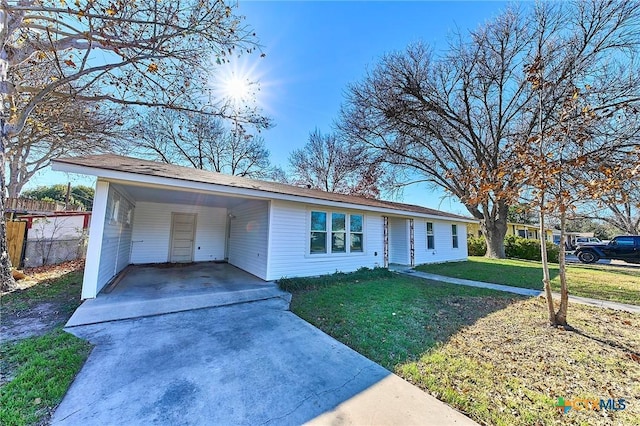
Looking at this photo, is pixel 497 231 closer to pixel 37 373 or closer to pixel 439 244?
pixel 439 244

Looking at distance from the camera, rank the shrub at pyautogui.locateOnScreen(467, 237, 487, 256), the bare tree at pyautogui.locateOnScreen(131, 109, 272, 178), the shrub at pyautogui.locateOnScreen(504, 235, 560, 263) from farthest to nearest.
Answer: the shrub at pyautogui.locateOnScreen(467, 237, 487, 256) → the shrub at pyautogui.locateOnScreen(504, 235, 560, 263) → the bare tree at pyautogui.locateOnScreen(131, 109, 272, 178)

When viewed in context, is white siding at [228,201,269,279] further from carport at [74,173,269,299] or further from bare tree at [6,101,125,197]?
bare tree at [6,101,125,197]

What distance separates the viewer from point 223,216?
10969mm

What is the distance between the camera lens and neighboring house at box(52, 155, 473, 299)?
A: 5.07 m

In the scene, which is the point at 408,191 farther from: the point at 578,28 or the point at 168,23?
the point at 168,23

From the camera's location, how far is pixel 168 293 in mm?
5379

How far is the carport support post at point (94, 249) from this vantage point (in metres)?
4.73

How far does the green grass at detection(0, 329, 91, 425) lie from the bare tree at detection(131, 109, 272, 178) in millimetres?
14244

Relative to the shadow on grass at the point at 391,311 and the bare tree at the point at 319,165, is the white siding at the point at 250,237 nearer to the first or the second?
the shadow on grass at the point at 391,311

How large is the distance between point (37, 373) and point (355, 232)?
788 centimetres

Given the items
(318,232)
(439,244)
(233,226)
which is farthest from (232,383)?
(439,244)

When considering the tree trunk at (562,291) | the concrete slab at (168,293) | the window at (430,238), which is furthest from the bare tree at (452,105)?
the concrete slab at (168,293)

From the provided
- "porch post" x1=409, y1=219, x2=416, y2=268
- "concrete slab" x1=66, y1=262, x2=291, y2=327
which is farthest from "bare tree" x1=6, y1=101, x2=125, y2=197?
"porch post" x1=409, y1=219, x2=416, y2=268

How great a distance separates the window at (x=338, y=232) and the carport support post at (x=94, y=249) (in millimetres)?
5918
